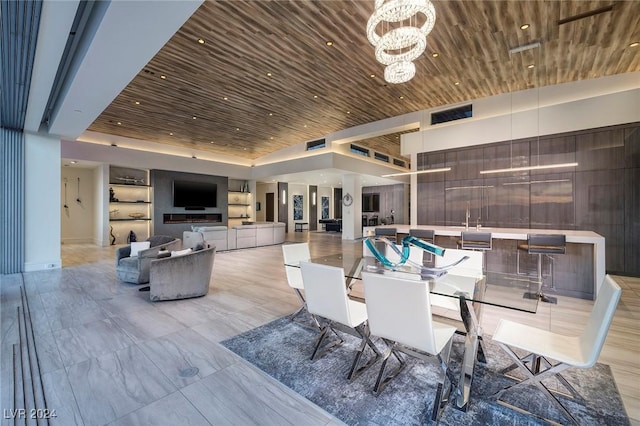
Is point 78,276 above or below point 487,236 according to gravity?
below

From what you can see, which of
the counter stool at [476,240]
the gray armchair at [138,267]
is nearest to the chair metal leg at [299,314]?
the gray armchair at [138,267]

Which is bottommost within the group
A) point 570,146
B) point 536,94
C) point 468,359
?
point 468,359

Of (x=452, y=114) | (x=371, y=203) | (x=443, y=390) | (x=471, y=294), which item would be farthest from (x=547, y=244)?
(x=371, y=203)

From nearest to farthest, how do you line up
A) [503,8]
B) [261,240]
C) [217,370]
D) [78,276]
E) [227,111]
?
1. [217,370]
2. [503,8]
3. [78,276]
4. [227,111]
5. [261,240]

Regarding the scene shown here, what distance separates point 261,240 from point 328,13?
7389mm

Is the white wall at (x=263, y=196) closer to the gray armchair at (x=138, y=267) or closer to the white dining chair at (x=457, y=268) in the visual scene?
the gray armchair at (x=138, y=267)

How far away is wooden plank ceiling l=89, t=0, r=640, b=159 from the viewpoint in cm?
357

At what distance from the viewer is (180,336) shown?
278 cm

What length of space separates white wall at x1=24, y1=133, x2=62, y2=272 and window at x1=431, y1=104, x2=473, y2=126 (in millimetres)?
9060

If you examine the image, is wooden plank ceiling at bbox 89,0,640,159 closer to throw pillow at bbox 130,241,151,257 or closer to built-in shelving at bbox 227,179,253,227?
throw pillow at bbox 130,241,151,257

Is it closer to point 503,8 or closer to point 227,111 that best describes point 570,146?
point 503,8

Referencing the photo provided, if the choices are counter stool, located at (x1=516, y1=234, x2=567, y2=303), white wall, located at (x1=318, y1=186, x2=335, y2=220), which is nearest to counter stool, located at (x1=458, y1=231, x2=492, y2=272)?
→ counter stool, located at (x1=516, y1=234, x2=567, y2=303)

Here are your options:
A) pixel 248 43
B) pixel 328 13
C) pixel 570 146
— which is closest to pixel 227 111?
pixel 248 43

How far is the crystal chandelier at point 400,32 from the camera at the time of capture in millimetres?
2553
